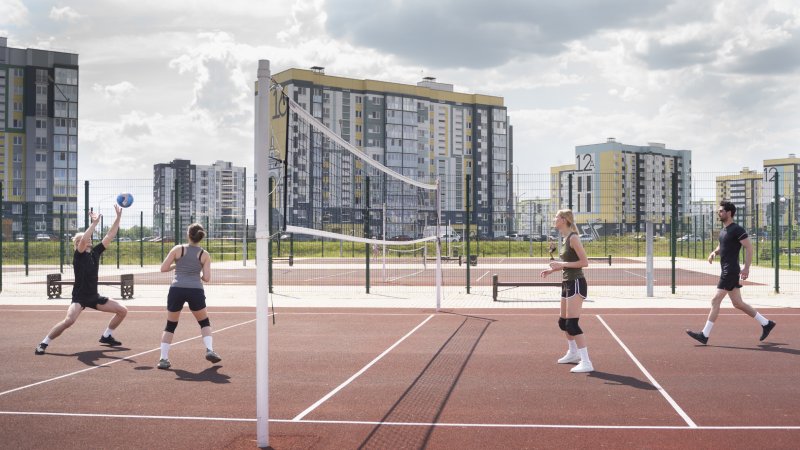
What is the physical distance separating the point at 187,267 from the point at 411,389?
131 inches

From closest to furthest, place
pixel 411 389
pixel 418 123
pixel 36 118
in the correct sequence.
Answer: pixel 411 389, pixel 36 118, pixel 418 123

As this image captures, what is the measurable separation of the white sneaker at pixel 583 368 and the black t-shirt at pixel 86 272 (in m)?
6.77

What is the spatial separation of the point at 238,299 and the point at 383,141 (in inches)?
2901

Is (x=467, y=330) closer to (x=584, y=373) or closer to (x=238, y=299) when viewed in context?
(x=584, y=373)

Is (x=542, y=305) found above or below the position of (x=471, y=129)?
below

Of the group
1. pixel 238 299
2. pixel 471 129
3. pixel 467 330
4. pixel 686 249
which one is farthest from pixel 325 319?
pixel 471 129

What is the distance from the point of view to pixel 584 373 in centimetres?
847

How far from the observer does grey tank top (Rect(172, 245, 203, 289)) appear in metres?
8.84

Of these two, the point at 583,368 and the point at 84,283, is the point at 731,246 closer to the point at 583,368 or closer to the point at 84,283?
the point at 583,368

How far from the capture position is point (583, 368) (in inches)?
336

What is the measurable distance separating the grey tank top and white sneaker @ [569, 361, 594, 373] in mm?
4849

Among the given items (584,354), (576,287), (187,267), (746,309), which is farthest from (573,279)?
(187,267)

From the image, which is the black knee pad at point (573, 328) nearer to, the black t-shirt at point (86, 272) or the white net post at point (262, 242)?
the white net post at point (262, 242)

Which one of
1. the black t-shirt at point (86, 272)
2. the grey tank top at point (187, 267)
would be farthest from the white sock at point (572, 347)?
the black t-shirt at point (86, 272)
